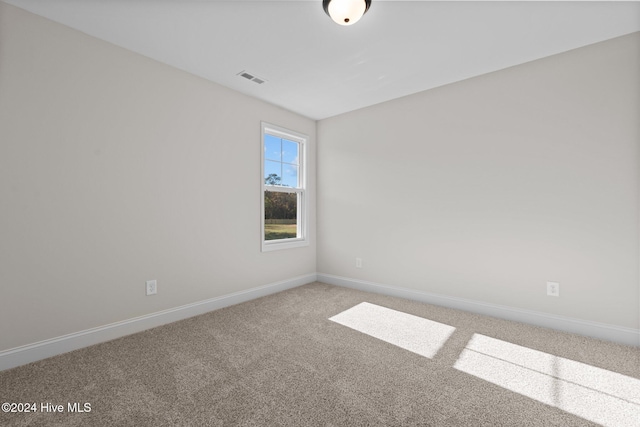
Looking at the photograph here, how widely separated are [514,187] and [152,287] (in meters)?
3.59

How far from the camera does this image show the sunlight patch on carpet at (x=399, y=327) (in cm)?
224

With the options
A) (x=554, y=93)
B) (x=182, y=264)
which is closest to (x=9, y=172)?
(x=182, y=264)

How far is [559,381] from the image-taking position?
5.74 ft

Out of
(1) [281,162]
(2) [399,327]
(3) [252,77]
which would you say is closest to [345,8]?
(3) [252,77]

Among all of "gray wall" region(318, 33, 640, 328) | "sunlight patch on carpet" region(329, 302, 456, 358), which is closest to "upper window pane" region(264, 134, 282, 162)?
"gray wall" region(318, 33, 640, 328)

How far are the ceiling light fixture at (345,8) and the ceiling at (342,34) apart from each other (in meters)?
0.16

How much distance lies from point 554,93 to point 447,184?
3.92 ft

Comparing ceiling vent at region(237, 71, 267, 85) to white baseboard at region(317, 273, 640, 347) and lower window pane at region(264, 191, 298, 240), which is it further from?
white baseboard at region(317, 273, 640, 347)

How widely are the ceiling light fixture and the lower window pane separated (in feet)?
7.64

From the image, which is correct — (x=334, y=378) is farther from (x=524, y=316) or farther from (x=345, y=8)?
(x=345, y=8)

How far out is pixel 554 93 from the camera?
2.51m

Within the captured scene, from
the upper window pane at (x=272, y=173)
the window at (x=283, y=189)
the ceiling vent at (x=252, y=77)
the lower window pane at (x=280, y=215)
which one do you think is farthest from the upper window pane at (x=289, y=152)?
the ceiling vent at (x=252, y=77)

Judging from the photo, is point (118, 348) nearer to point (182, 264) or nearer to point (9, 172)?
point (182, 264)

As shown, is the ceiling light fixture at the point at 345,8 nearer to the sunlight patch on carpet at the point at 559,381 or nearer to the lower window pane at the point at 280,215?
the lower window pane at the point at 280,215
